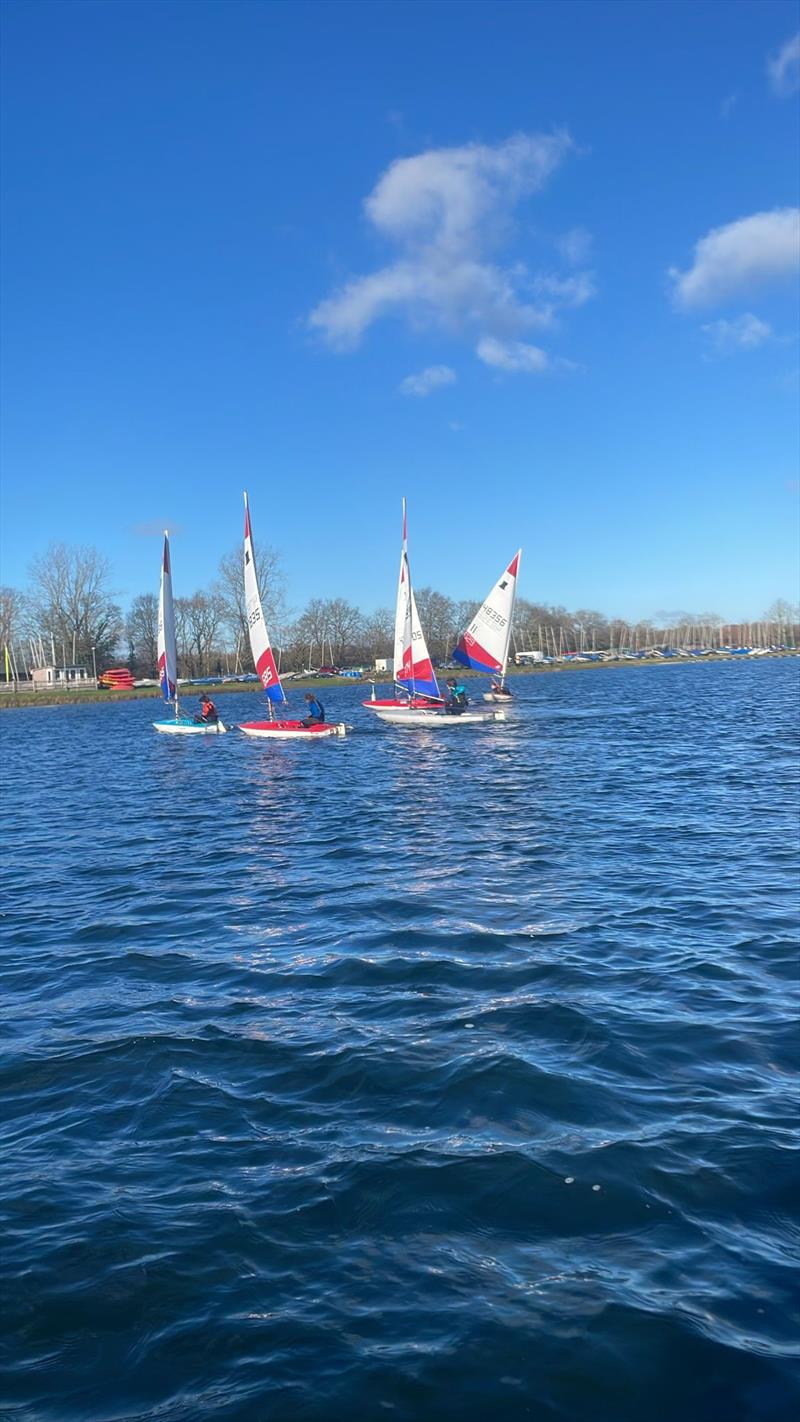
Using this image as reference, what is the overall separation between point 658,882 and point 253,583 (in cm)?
2924

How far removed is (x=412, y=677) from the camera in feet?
142

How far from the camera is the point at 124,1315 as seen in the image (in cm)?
476

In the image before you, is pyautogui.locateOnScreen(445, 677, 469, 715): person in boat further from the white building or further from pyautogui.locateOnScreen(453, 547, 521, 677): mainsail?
the white building

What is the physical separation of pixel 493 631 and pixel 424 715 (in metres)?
6.83

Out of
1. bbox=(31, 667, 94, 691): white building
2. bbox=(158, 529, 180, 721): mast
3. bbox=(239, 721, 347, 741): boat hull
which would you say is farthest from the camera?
bbox=(31, 667, 94, 691): white building

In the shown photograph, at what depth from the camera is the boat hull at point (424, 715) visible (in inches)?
1650

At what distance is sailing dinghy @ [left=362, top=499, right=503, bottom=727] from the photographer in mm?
42000

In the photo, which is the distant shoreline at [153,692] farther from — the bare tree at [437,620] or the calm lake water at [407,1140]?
the calm lake water at [407,1140]

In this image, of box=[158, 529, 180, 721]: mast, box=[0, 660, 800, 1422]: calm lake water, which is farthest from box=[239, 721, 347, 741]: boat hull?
box=[0, 660, 800, 1422]: calm lake water

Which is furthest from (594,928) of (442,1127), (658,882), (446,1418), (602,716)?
(602,716)

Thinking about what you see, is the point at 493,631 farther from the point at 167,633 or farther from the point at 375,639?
the point at 375,639

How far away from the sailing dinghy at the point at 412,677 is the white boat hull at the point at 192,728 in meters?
7.84

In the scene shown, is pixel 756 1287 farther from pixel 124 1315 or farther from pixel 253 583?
pixel 253 583

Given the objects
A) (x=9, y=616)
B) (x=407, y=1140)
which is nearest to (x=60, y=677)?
(x=9, y=616)
